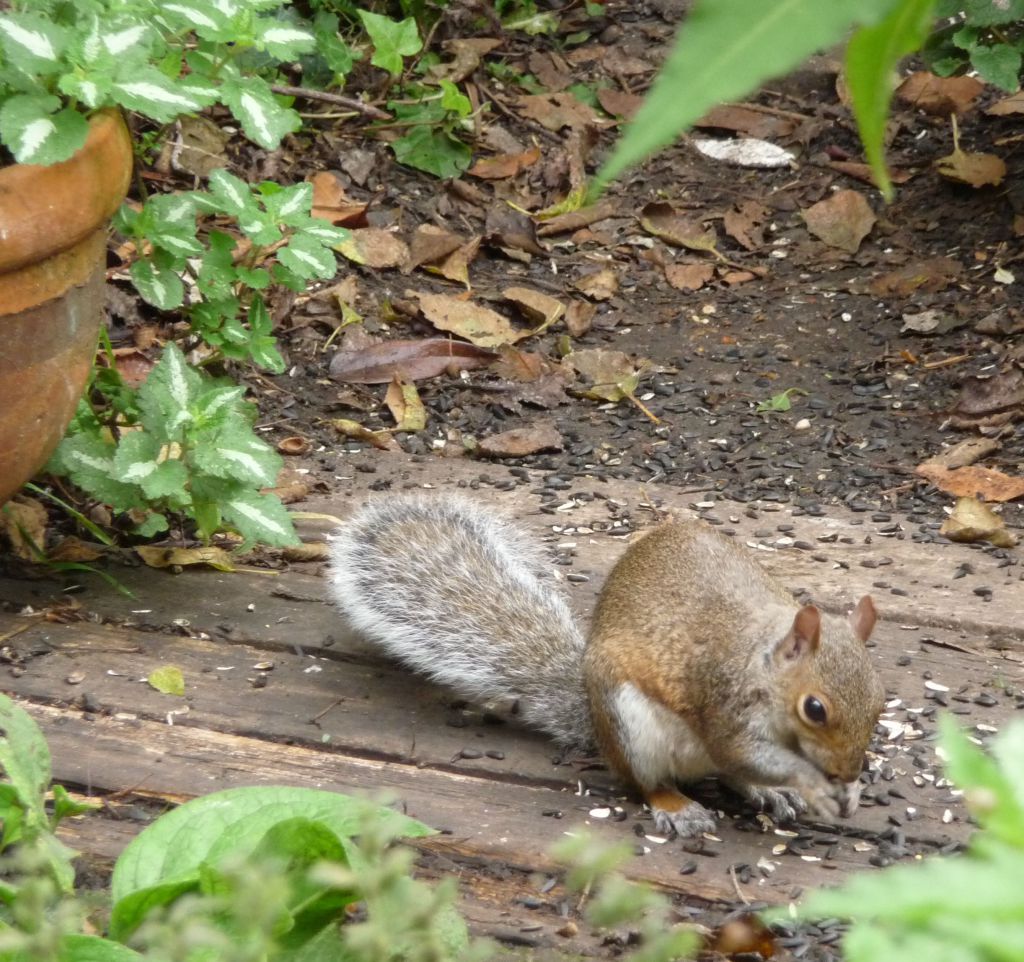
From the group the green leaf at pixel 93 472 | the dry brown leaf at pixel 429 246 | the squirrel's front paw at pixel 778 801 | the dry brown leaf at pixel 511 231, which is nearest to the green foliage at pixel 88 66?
the green leaf at pixel 93 472

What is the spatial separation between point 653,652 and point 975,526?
992mm

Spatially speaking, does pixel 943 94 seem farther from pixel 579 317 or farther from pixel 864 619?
pixel 864 619

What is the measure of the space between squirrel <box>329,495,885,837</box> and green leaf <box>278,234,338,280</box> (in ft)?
1.45

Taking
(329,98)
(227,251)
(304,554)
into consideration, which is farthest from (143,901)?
(329,98)

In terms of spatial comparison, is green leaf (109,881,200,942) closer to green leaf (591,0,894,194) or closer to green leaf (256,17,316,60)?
green leaf (591,0,894,194)

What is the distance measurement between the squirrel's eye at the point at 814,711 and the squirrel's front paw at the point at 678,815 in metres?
0.23

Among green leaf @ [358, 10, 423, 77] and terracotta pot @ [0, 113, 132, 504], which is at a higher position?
green leaf @ [358, 10, 423, 77]

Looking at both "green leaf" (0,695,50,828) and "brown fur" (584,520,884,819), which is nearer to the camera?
"green leaf" (0,695,50,828)

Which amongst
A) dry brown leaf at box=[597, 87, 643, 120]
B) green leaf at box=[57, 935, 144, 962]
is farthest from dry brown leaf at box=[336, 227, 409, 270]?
green leaf at box=[57, 935, 144, 962]

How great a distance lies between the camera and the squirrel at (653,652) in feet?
7.55

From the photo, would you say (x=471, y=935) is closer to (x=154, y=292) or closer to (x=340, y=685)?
(x=340, y=685)

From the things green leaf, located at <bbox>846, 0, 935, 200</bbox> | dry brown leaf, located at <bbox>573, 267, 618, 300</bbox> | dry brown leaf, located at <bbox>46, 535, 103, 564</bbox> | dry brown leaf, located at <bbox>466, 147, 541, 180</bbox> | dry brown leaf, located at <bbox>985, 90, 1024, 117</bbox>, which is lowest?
dry brown leaf, located at <bbox>46, 535, 103, 564</bbox>

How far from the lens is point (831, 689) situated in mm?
2279

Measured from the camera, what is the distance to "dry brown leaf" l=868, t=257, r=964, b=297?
4.41 metres
